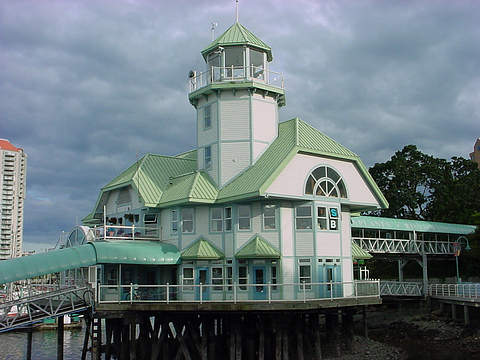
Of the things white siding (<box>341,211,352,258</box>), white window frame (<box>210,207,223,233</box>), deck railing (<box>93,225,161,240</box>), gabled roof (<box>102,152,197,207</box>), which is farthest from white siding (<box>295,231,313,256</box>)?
gabled roof (<box>102,152,197,207</box>)

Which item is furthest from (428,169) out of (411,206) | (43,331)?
(43,331)

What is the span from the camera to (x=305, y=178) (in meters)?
28.5

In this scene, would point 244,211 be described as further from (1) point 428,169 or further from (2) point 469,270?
(1) point 428,169

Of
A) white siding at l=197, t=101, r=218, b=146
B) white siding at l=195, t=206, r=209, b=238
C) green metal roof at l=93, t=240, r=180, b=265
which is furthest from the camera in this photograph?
white siding at l=197, t=101, r=218, b=146

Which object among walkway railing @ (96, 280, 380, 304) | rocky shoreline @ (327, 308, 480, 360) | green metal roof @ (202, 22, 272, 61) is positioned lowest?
rocky shoreline @ (327, 308, 480, 360)

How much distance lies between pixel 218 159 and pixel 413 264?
34.6 metres

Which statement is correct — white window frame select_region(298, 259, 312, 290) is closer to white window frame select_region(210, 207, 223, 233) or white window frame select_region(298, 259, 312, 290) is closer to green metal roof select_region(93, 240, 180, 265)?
white window frame select_region(210, 207, 223, 233)

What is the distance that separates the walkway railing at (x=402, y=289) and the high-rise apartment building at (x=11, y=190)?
119 m

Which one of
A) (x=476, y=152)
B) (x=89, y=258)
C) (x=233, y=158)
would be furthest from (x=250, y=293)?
(x=476, y=152)

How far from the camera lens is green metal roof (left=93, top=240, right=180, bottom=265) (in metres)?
27.2

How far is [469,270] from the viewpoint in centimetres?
4966

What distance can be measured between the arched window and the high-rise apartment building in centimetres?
12715

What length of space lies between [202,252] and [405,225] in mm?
23237

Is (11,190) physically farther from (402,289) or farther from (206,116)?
(206,116)
